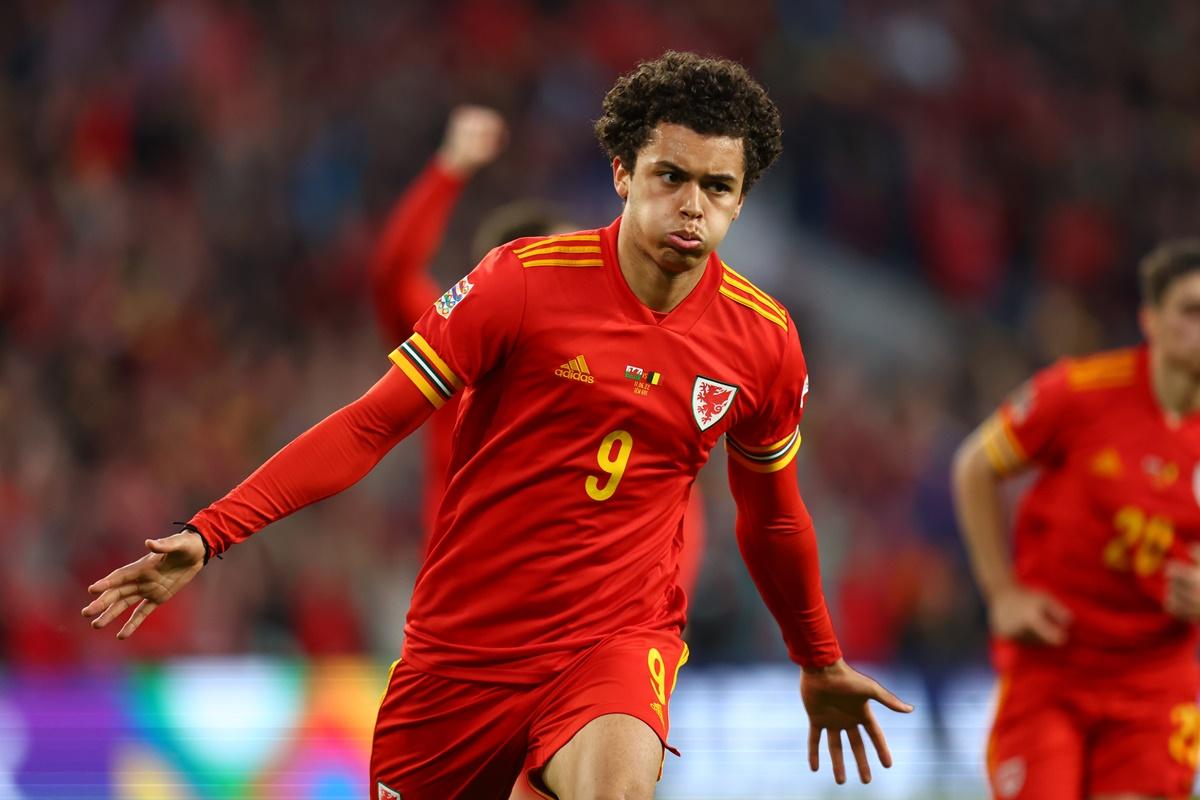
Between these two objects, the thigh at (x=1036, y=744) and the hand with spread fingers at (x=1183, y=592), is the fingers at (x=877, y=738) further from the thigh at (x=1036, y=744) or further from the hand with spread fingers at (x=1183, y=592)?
the hand with spread fingers at (x=1183, y=592)

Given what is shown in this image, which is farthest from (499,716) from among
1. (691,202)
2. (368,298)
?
(368,298)

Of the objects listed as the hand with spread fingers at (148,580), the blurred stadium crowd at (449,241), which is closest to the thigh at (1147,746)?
the hand with spread fingers at (148,580)

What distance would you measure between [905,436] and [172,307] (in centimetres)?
530

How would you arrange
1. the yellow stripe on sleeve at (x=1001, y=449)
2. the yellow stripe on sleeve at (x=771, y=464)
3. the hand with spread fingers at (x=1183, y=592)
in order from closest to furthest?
the yellow stripe on sleeve at (x=771, y=464), the hand with spread fingers at (x=1183, y=592), the yellow stripe on sleeve at (x=1001, y=449)

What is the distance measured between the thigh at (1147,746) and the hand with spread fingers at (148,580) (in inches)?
139

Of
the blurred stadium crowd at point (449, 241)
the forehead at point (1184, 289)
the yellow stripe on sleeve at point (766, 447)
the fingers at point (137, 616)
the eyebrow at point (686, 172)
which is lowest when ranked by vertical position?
the fingers at point (137, 616)

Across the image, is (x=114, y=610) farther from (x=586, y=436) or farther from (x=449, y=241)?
(x=449, y=241)

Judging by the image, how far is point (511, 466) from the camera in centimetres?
446

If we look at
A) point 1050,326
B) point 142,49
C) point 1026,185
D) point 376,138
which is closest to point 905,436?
point 1050,326

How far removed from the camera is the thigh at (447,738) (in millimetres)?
4469

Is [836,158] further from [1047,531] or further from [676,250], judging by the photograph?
[676,250]

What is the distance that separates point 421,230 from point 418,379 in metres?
2.76

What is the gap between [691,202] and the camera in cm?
427

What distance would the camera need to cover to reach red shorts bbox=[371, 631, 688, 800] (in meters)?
4.31
